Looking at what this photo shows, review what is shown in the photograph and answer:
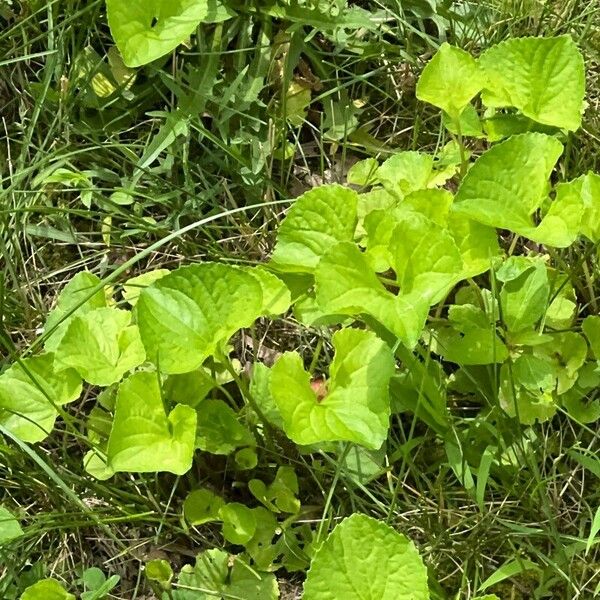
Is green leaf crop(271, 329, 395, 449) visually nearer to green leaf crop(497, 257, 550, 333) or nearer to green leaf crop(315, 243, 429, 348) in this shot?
green leaf crop(315, 243, 429, 348)

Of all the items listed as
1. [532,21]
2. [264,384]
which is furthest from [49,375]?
[532,21]

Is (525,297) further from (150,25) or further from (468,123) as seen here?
(150,25)

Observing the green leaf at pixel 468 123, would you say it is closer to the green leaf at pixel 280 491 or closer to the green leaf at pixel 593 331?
the green leaf at pixel 593 331

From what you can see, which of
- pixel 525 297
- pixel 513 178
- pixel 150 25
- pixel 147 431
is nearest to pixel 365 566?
pixel 147 431

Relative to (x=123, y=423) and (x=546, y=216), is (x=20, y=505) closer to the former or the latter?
(x=123, y=423)

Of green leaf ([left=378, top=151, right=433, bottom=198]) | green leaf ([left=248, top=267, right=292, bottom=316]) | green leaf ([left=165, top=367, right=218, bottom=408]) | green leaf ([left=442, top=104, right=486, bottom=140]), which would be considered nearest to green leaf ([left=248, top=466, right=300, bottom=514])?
green leaf ([left=165, top=367, right=218, bottom=408])

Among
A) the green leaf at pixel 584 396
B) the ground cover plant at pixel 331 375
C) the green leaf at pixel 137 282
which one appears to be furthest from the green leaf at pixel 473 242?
the green leaf at pixel 137 282
